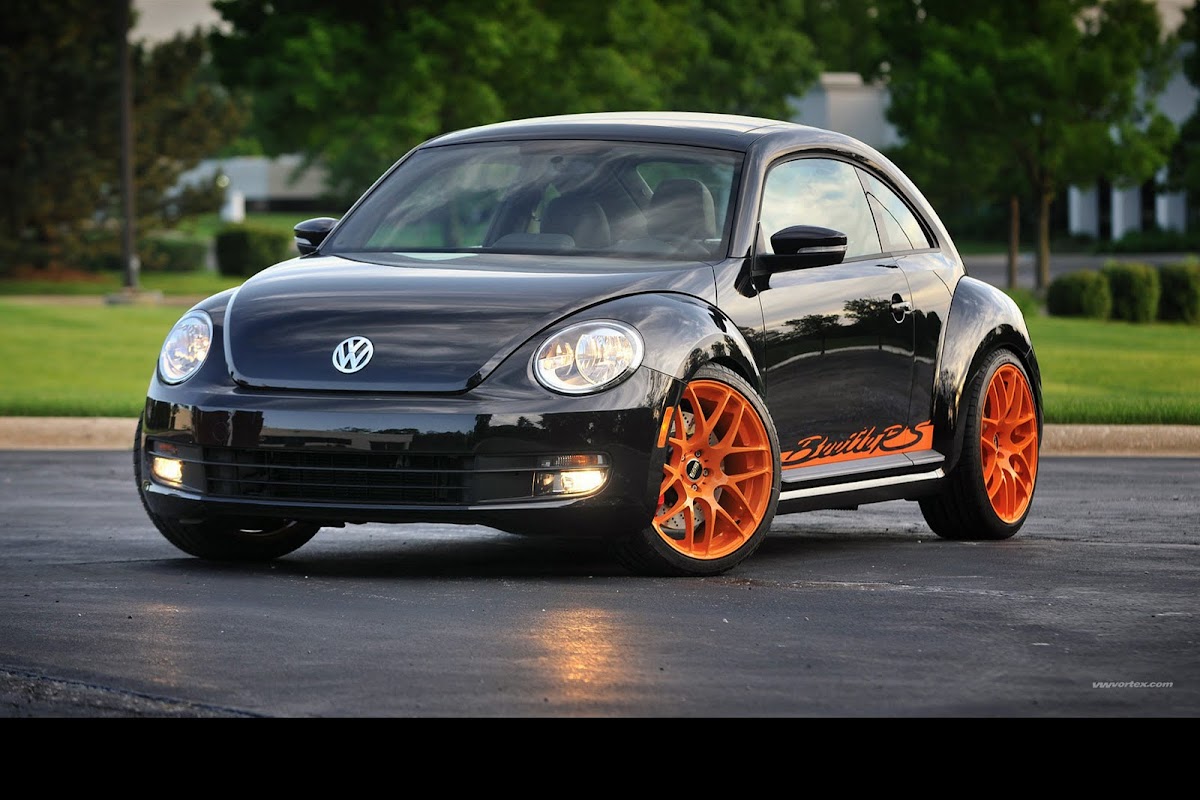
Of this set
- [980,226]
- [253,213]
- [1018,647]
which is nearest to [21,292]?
[1018,647]

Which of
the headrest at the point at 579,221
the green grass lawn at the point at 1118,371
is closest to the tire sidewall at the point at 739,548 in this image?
the headrest at the point at 579,221

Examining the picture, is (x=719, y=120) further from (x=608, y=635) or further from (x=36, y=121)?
(x=36, y=121)

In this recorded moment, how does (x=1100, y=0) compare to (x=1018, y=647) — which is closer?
(x=1018, y=647)

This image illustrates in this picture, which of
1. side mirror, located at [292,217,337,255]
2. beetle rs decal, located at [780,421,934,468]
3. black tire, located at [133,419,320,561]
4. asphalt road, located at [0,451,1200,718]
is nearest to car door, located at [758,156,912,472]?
beetle rs decal, located at [780,421,934,468]

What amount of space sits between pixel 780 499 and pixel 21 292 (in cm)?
3698

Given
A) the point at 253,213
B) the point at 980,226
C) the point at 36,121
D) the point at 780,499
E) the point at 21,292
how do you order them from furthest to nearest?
the point at 253,213 < the point at 980,226 < the point at 36,121 < the point at 21,292 < the point at 780,499

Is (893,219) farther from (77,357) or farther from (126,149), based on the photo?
(126,149)

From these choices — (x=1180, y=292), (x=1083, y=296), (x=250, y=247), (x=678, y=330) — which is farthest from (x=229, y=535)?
A: (x=250, y=247)

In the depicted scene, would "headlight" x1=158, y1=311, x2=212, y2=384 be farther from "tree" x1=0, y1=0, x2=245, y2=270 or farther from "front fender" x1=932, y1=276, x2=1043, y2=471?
"tree" x1=0, y1=0, x2=245, y2=270

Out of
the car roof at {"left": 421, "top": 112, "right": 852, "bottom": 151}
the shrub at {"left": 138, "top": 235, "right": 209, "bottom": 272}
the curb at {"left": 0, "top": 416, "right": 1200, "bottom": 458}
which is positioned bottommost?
the shrub at {"left": 138, "top": 235, "right": 209, "bottom": 272}

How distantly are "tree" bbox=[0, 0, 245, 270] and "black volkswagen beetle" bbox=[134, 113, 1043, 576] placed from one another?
39.7 m

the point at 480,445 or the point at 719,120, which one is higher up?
the point at 719,120

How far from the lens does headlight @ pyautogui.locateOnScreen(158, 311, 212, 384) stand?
7.77 metres

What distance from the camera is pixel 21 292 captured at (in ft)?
141
